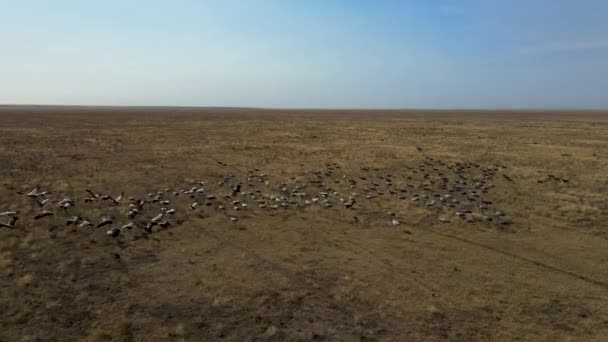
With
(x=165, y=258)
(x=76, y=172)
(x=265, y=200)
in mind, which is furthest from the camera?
(x=76, y=172)

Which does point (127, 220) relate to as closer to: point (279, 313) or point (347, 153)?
point (279, 313)

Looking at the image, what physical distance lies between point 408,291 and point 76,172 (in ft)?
52.2

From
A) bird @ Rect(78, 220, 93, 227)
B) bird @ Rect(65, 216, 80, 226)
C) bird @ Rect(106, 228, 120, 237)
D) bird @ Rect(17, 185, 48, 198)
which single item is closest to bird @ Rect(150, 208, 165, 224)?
bird @ Rect(106, 228, 120, 237)

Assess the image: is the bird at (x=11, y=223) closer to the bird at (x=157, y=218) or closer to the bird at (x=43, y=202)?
the bird at (x=43, y=202)

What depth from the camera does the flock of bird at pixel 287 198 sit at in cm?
1141

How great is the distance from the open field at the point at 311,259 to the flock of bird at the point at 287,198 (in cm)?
11

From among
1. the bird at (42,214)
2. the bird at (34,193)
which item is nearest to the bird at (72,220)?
the bird at (42,214)

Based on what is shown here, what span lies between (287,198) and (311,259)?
5.23 metres

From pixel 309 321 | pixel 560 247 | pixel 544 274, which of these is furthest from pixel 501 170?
pixel 309 321

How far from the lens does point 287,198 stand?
546 inches

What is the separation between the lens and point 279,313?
657 centimetres

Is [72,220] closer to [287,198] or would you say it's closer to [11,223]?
[11,223]

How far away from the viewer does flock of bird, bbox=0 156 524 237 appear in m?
11.4

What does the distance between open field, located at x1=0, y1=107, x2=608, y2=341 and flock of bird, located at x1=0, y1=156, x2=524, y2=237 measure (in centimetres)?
11
